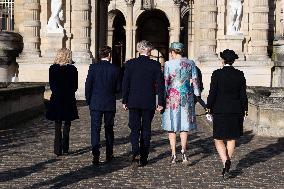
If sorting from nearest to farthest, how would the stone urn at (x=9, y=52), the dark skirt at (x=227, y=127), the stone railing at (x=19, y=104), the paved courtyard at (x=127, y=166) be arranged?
the paved courtyard at (x=127, y=166) < the dark skirt at (x=227, y=127) < the stone railing at (x=19, y=104) < the stone urn at (x=9, y=52)

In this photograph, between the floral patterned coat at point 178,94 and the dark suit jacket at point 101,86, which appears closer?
the floral patterned coat at point 178,94

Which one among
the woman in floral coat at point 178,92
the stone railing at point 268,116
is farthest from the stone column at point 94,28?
the woman in floral coat at point 178,92

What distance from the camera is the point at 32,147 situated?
10500mm

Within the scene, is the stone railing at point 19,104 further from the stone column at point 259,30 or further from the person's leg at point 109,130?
the stone column at point 259,30

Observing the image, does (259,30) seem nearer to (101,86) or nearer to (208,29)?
(208,29)

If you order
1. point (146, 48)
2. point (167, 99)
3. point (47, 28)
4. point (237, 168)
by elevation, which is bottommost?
point (237, 168)

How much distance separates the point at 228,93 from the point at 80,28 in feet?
48.6

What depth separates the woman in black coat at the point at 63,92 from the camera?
9805 millimetres

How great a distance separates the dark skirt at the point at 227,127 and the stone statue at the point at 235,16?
14106mm

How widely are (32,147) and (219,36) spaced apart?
1315cm

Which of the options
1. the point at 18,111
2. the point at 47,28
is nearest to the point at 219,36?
the point at 47,28

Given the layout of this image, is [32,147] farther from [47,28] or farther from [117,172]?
[47,28]

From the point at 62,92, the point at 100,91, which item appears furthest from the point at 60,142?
the point at 100,91

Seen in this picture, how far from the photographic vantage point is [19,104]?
47.0ft
